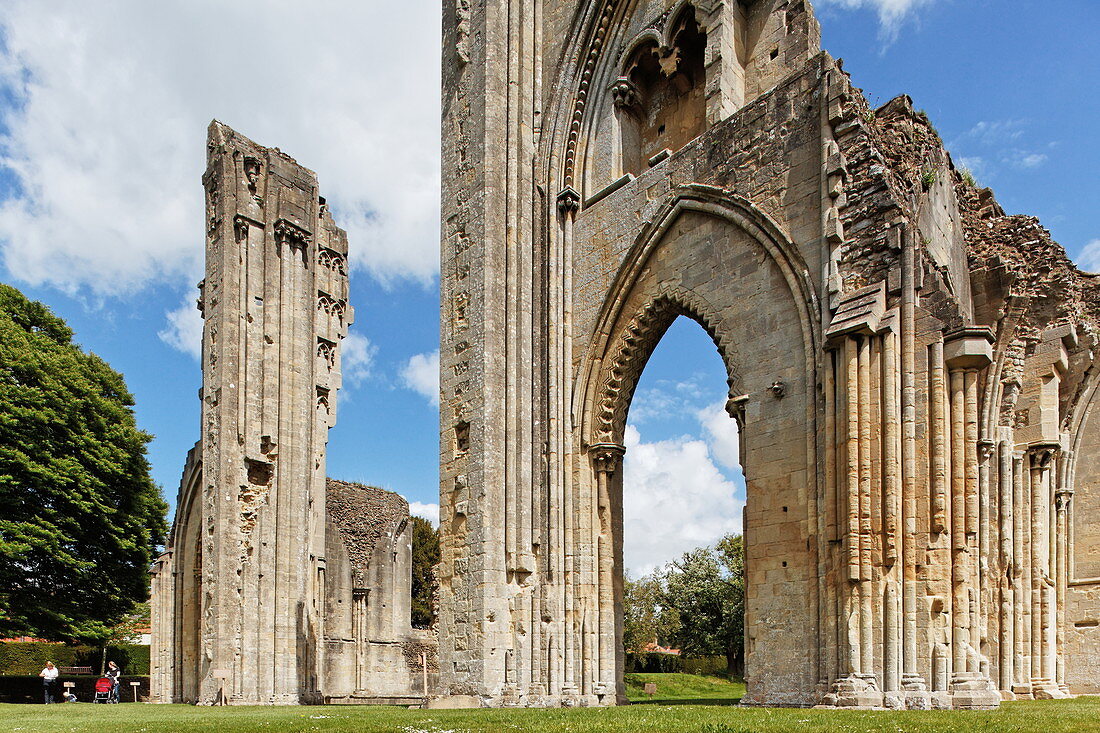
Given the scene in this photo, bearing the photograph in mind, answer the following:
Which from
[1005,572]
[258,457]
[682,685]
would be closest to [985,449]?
[1005,572]

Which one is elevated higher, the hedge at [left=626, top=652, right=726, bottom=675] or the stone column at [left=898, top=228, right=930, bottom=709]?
the stone column at [left=898, top=228, right=930, bottom=709]

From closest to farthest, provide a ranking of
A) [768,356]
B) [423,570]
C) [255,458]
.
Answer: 1. [768,356]
2. [255,458]
3. [423,570]

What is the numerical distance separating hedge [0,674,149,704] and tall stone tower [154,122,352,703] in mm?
2820

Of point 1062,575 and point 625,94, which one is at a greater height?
point 625,94

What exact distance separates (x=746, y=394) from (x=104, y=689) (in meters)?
14.5

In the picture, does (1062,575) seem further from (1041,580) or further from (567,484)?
(567,484)

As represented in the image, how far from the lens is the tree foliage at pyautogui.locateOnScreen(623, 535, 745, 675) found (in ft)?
107

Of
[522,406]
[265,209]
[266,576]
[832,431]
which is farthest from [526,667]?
[265,209]

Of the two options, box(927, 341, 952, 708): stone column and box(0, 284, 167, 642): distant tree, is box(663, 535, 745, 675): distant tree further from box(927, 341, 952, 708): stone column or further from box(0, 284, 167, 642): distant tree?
box(927, 341, 952, 708): stone column

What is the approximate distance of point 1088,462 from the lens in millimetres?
14906

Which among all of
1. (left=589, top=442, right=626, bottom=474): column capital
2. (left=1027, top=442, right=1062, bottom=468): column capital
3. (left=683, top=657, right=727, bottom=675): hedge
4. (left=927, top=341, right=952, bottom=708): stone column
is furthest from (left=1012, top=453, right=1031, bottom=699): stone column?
(left=683, top=657, right=727, bottom=675): hedge

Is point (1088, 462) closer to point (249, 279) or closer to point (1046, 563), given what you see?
point (1046, 563)

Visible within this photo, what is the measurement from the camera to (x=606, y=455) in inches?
509

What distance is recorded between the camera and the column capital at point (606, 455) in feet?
42.4
